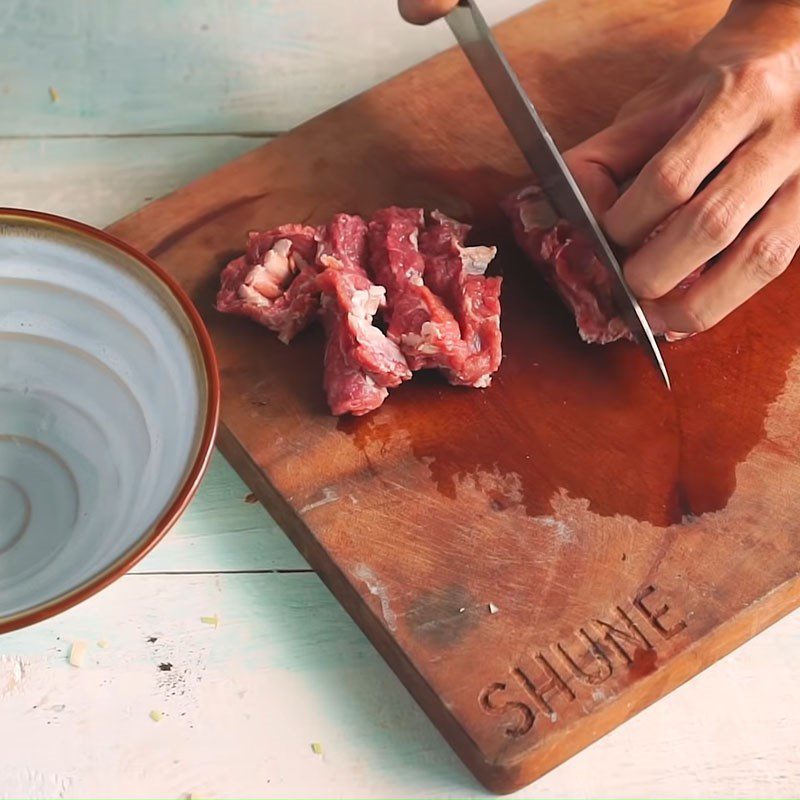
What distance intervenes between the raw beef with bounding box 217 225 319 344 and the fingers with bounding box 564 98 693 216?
60cm

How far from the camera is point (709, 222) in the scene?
2.33m

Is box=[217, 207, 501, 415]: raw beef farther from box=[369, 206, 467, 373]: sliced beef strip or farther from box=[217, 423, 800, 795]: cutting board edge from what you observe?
box=[217, 423, 800, 795]: cutting board edge

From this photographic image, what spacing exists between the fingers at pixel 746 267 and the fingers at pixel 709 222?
1.4 inches

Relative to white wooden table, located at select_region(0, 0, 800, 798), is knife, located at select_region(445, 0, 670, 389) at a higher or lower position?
higher

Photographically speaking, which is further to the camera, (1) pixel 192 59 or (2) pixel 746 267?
(1) pixel 192 59

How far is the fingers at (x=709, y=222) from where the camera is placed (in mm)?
2334

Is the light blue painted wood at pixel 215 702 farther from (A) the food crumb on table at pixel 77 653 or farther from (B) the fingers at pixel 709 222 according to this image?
(B) the fingers at pixel 709 222

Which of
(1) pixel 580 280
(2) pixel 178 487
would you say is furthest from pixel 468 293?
(2) pixel 178 487

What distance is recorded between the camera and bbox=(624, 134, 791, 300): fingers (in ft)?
7.66

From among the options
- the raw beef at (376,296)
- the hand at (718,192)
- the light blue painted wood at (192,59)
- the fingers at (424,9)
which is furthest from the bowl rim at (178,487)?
the light blue painted wood at (192,59)

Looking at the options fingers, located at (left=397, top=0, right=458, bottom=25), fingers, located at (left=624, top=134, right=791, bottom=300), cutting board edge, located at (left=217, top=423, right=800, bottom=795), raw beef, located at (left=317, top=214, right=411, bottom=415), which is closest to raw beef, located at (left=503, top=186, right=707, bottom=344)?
fingers, located at (left=624, top=134, right=791, bottom=300)

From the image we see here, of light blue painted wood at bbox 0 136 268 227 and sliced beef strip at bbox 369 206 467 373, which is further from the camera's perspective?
light blue painted wood at bbox 0 136 268 227

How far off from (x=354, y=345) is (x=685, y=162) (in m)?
0.75

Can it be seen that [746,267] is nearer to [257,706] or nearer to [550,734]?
[550,734]
